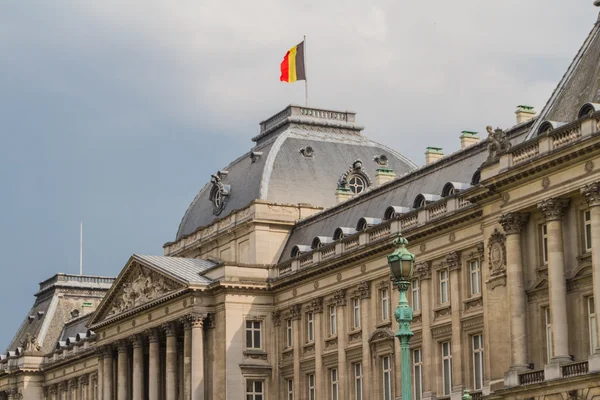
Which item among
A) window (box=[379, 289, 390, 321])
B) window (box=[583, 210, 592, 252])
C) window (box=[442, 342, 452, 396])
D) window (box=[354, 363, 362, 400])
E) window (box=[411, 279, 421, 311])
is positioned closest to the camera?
window (box=[583, 210, 592, 252])

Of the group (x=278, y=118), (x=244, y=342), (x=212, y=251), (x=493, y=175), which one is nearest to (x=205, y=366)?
(x=244, y=342)

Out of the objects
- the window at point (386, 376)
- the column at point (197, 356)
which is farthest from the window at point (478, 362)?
the column at point (197, 356)

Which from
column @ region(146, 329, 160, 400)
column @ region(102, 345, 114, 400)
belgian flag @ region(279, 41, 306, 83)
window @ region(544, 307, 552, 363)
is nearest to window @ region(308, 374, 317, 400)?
column @ region(146, 329, 160, 400)

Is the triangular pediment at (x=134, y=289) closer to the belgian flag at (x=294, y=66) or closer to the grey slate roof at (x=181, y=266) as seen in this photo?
the grey slate roof at (x=181, y=266)

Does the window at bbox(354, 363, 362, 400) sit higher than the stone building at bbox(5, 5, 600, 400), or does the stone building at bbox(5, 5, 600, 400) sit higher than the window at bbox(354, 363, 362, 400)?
the stone building at bbox(5, 5, 600, 400)

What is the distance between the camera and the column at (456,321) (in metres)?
77.1

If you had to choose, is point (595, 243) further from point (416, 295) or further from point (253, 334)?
point (253, 334)

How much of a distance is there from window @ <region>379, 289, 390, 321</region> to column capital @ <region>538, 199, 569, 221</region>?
21379 mm

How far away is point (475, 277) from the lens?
77062 millimetres

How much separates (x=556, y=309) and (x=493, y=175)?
845cm

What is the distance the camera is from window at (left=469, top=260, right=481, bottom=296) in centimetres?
7662

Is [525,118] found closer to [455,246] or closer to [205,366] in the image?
[455,246]

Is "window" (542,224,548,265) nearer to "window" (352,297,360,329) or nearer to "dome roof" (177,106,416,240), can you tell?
"window" (352,297,360,329)

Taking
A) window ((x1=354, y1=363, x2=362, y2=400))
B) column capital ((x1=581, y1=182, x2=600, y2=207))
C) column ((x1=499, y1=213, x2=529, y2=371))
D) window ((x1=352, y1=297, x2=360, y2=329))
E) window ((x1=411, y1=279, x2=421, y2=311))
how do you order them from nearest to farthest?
column capital ((x1=581, y1=182, x2=600, y2=207)), column ((x1=499, y1=213, x2=529, y2=371)), window ((x1=411, y1=279, x2=421, y2=311)), window ((x1=354, y1=363, x2=362, y2=400)), window ((x1=352, y1=297, x2=360, y2=329))
